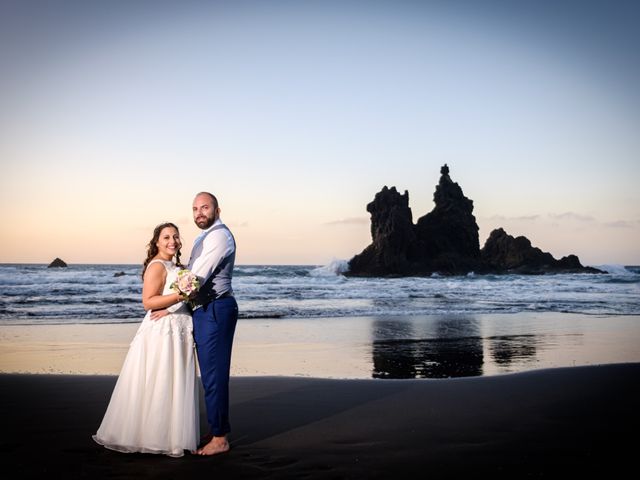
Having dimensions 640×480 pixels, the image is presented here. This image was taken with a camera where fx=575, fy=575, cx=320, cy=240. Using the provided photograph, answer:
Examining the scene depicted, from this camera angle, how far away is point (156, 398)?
455cm

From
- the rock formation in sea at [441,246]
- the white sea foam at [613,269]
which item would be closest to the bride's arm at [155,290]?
the rock formation in sea at [441,246]

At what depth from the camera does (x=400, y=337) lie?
42.0 feet

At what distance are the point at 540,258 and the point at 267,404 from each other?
272 ft

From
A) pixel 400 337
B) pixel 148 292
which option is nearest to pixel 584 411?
pixel 148 292

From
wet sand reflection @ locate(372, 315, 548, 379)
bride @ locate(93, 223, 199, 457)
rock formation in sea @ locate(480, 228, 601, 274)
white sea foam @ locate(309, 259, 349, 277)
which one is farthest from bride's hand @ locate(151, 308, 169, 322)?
rock formation in sea @ locate(480, 228, 601, 274)

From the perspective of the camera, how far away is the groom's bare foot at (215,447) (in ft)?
15.0

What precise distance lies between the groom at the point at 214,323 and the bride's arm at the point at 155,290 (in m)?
0.24

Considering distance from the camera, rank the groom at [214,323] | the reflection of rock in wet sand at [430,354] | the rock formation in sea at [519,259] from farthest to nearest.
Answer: the rock formation in sea at [519,259] → the reflection of rock in wet sand at [430,354] → the groom at [214,323]

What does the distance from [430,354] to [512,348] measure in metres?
1.81

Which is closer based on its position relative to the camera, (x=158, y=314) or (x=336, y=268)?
(x=158, y=314)

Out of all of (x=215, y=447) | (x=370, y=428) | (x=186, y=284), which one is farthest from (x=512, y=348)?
(x=186, y=284)

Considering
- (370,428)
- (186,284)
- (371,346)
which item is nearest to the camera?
(186,284)

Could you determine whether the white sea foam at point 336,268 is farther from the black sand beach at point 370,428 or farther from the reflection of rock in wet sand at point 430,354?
the black sand beach at point 370,428

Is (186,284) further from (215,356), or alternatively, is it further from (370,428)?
(370,428)
